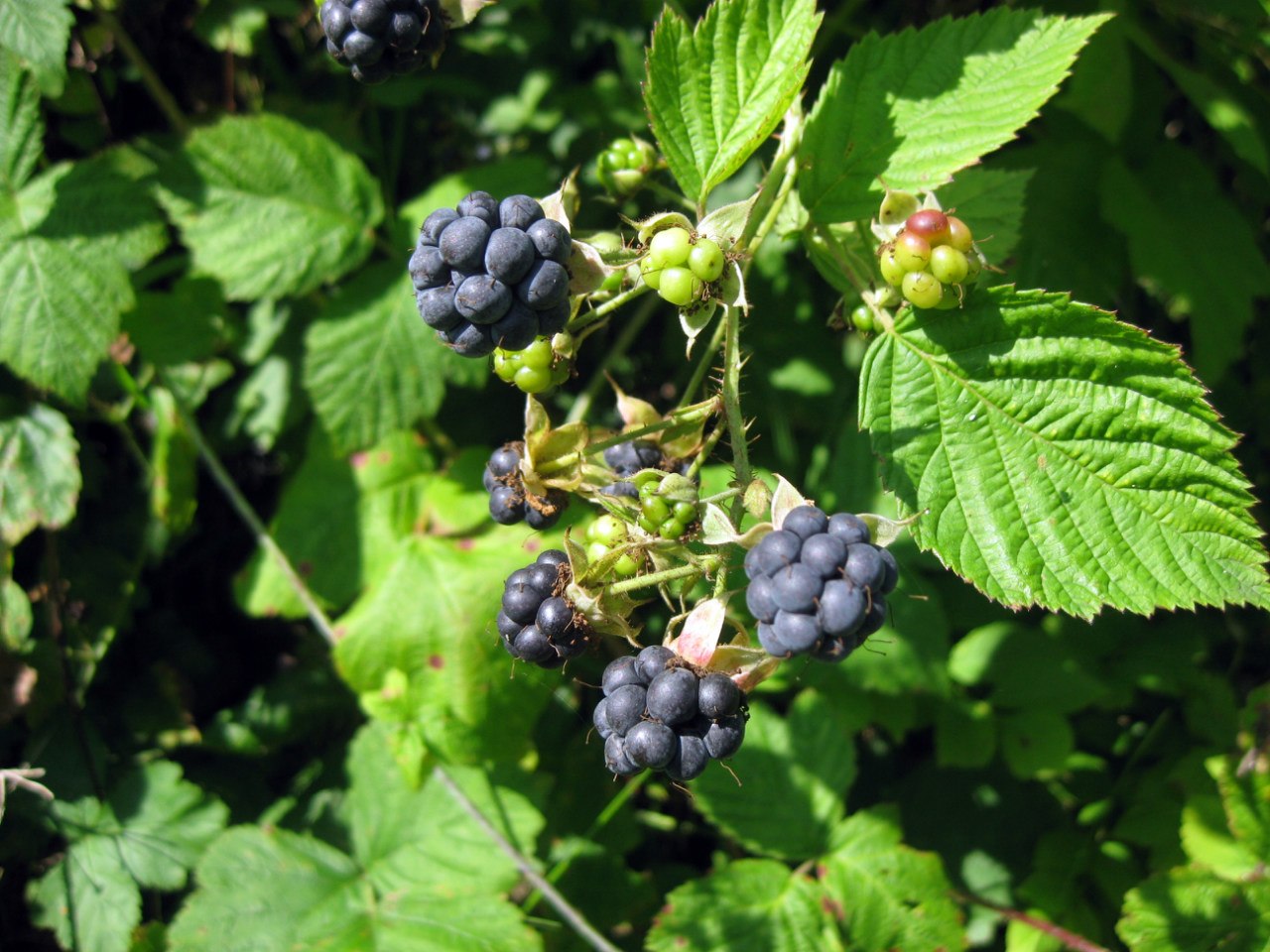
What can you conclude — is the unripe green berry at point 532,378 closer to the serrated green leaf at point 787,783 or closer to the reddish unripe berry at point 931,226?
the reddish unripe berry at point 931,226

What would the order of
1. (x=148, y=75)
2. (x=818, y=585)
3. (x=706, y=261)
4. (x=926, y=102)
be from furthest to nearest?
(x=148, y=75), (x=926, y=102), (x=706, y=261), (x=818, y=585)

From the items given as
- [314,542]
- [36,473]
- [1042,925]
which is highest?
[36,473]

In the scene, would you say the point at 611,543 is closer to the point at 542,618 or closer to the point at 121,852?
the point at 542,618

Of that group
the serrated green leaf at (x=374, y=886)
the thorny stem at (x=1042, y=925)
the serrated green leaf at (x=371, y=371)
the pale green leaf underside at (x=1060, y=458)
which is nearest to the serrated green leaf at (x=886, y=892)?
the thorny stem at (x=1042, y=925)

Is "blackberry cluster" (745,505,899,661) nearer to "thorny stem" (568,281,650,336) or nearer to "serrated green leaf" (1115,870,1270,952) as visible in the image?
"thorny stem" (568,281,650,336)

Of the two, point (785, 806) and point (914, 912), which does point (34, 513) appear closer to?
point (785, 806)

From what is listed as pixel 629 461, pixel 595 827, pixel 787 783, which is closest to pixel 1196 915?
pixel 787 783

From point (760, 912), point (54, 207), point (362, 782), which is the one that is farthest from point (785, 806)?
point (54, 207)
